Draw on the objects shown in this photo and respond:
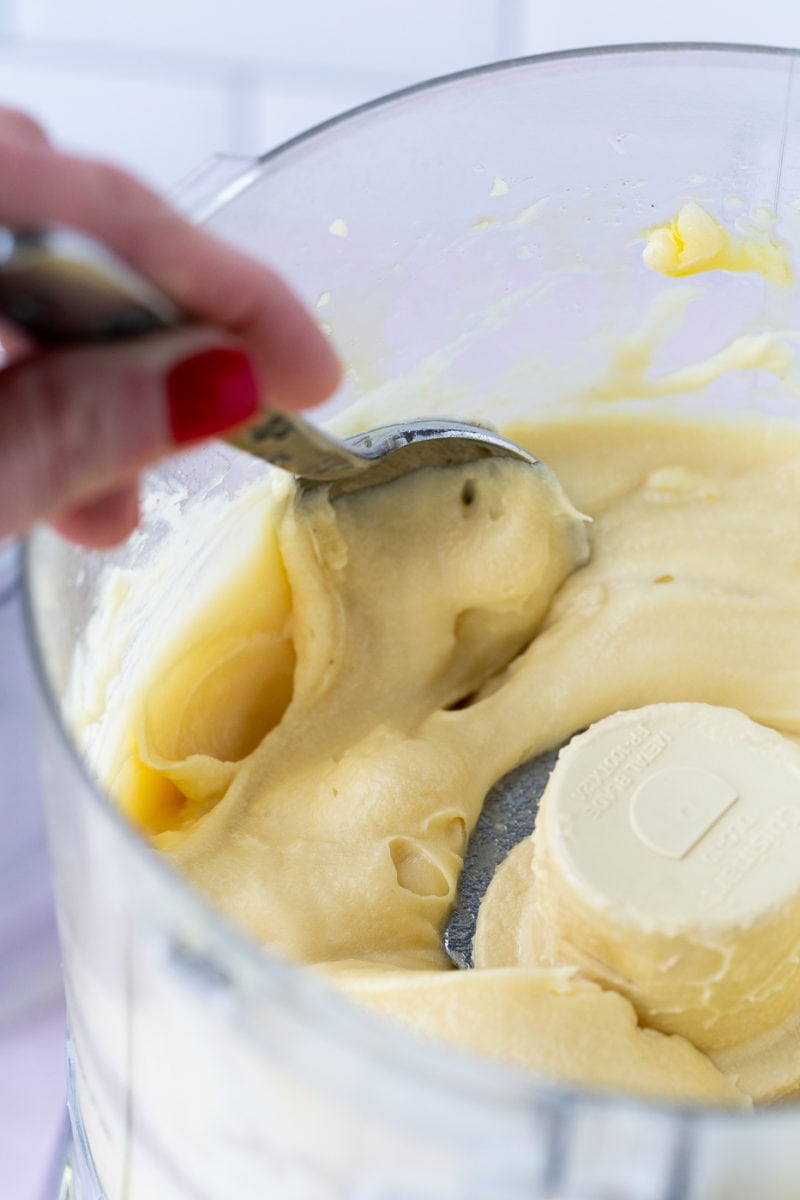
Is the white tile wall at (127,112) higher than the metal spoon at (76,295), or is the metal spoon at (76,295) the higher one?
the metal spoon at (76,295)

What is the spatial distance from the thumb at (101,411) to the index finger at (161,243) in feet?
0.09

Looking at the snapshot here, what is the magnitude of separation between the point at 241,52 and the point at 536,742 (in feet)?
3.04

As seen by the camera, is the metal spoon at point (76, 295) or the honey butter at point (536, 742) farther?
the honey butter at point (536, 742)

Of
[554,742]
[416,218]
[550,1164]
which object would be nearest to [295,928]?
[554,742]

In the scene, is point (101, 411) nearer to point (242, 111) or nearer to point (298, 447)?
point (298, 447)

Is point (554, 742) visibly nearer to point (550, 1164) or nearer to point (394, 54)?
point (550, 1164)

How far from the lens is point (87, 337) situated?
50cm

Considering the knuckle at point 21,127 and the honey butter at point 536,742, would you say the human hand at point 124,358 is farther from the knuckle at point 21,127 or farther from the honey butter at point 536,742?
the honey butter at point 536,742

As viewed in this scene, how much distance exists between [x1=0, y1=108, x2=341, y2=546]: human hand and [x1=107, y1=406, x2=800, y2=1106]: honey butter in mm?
309

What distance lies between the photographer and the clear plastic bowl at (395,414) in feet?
1.42

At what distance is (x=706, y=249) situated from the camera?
0.99m

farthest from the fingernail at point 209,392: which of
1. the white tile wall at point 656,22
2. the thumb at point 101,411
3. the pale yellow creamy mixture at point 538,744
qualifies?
the white tile wall at point 656,22

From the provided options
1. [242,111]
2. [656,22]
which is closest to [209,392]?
[656,22]

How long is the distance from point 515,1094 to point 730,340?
0.76 meters
